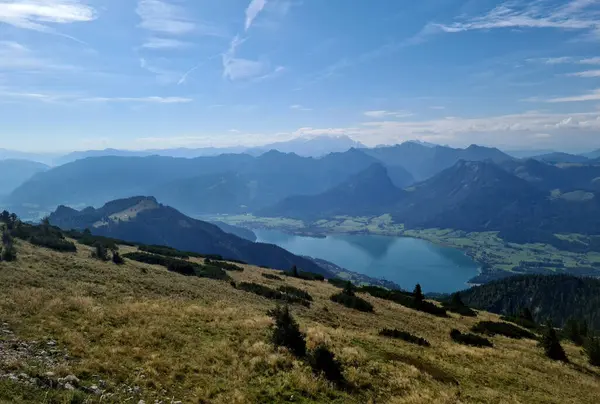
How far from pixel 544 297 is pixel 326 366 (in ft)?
638

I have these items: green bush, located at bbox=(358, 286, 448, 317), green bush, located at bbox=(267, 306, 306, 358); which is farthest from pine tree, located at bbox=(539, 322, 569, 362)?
green bush, located at bbox=(267, 306, 306, 358)

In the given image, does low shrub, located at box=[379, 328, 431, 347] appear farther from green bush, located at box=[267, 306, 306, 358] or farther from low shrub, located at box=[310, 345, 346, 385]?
low shrub, located at box=[310, 345, 346, 385]

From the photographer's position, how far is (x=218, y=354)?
17.5m

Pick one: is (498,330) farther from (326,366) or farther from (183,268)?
(183,268)

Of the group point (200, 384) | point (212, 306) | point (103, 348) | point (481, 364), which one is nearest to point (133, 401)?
point (200, 384)

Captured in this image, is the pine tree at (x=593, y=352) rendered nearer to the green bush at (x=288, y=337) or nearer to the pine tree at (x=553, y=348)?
the pine tree at (x=553, y=348)

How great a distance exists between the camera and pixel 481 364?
76.7 feet

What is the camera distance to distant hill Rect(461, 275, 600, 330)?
159 m

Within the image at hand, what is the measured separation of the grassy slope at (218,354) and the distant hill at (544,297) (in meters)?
147

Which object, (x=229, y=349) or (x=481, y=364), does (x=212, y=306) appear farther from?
(x=481, y=364)

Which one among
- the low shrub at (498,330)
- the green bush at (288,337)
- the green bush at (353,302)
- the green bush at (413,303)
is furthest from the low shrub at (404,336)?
the green bush at (413,303)

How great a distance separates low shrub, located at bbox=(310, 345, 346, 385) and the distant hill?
158135 millimetres

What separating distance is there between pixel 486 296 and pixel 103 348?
180880 millimetres

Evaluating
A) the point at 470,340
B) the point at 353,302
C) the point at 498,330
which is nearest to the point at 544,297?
the point at 498,330
